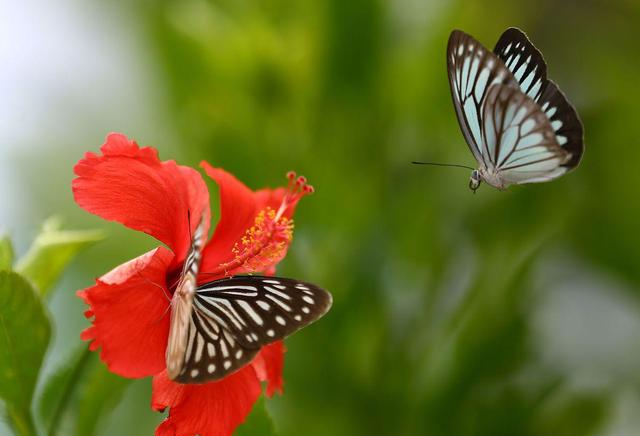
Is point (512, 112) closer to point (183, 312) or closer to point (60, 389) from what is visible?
point (183, 312)

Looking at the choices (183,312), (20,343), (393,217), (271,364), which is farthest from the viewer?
(393,217)

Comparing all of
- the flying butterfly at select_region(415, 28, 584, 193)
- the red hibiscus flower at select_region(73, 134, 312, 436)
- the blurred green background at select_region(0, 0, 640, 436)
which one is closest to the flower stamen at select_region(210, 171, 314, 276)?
the red hibiscus flower at select_region(73, 134, 312, 436)

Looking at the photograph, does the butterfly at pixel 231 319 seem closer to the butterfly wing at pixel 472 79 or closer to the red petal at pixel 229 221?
the red petal at pixel 229 221

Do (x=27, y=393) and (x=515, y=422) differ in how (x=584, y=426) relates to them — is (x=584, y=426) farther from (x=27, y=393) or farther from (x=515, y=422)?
(x=27, y=393)

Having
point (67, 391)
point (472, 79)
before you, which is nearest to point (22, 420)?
point (67, 391)

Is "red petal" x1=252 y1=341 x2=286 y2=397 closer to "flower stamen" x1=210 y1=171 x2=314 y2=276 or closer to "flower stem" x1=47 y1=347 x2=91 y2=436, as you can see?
Answer: "flower stamen" x1=210 y1=171 x2=314 y2=276

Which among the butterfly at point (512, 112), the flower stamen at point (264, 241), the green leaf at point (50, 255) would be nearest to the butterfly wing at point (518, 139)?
the butterfly at point (512, 112)

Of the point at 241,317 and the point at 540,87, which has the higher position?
the point at 540,87
